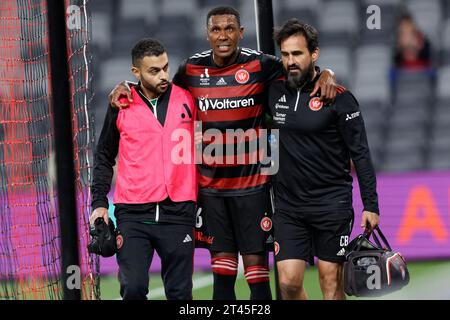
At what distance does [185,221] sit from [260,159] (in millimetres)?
637

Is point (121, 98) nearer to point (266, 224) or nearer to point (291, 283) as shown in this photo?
point (266, 224)

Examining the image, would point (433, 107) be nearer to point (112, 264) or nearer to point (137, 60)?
point (112, 264)

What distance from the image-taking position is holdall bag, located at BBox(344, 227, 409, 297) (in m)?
6.61

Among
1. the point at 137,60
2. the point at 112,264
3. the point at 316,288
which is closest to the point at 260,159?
the point at 137,60

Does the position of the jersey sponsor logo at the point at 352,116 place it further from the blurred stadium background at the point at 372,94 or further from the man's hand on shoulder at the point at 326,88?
the blurred stadium background at the point at 372,94

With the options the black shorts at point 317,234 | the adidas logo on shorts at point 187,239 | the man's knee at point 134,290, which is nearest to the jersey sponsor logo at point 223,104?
the black shorts at point 317,234

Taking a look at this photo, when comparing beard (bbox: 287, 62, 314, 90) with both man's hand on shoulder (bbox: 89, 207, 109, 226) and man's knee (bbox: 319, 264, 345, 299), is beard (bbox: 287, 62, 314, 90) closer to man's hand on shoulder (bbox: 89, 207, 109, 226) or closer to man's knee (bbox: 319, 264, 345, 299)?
man's knee (bbox: 319, 264, 345, 299)

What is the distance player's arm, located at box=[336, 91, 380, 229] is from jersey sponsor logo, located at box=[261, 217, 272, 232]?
2.11ft

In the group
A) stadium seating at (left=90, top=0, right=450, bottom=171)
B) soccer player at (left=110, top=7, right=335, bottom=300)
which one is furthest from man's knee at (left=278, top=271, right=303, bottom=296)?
stadium seating at (left=90, top=0, right=450, bottom=171)

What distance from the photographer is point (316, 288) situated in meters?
10.3

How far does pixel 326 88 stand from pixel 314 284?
4086 millimetres

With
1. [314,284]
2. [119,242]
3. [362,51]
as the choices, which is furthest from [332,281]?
[362,51]

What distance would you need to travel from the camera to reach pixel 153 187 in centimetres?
671

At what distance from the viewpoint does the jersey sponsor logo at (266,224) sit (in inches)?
280
